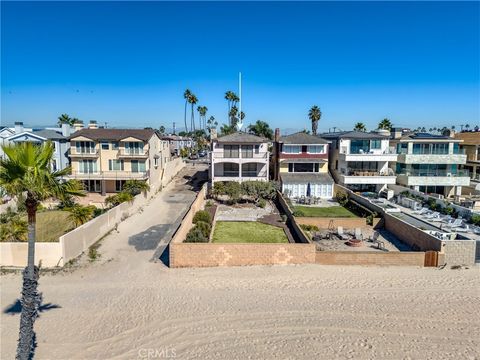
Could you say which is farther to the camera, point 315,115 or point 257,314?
point 315,115

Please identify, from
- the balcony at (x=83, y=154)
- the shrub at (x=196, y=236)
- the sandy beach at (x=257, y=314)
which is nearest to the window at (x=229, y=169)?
the balcony at (x=83, y=154)

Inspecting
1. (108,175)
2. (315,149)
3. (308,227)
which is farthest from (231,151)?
(308,227)

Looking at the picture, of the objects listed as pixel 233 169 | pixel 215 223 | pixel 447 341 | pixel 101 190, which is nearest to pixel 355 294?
pixel 447 341

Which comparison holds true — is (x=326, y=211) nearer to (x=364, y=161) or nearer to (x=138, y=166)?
(x=364, y=161)

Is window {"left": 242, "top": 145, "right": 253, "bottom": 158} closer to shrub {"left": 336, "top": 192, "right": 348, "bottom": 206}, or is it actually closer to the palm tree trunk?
shrub {"left": 336, "top": 192, "right": 348, "bottom": 206}

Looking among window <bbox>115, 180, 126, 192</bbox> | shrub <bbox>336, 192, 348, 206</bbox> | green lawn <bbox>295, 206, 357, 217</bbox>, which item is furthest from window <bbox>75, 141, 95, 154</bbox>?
shrub <bbox>336, 192, 348, 206</bbox>

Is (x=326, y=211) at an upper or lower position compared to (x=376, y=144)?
lower
